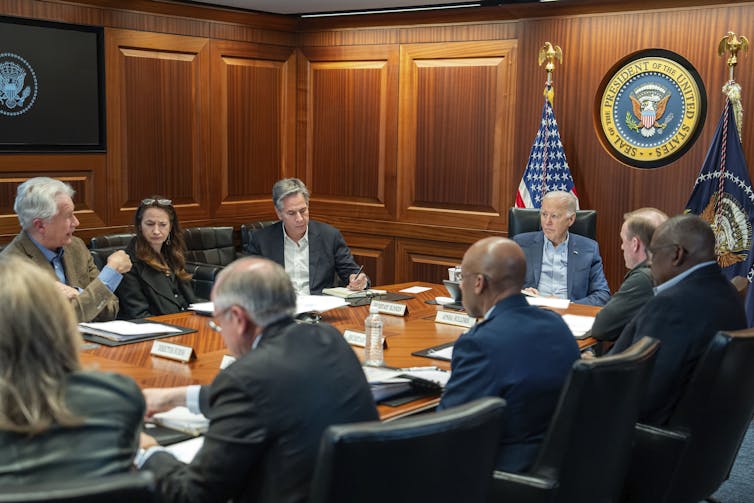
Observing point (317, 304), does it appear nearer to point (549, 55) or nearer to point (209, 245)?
point (209, 245)

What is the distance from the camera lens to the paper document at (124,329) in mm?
3518

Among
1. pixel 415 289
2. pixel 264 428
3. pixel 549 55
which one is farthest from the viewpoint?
pixel 549 55

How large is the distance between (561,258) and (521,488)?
2.78 meters

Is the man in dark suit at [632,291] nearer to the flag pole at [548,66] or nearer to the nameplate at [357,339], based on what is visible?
the nameplate at [357,339]

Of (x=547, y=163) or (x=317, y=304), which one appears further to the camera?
(x=547, y=163)

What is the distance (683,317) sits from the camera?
10.0ft

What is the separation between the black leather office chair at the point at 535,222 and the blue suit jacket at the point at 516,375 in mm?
2871

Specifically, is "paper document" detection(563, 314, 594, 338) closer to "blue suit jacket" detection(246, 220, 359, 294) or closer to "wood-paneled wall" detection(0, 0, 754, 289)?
"blue suit jacket" detection(246, 220, 359, 294)

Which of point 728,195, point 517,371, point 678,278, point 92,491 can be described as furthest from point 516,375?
point 728,195

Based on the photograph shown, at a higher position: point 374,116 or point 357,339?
point 374,116

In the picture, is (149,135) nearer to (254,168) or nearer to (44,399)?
(254,168)

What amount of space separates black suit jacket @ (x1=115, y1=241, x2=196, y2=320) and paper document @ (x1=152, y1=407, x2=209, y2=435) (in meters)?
1.88

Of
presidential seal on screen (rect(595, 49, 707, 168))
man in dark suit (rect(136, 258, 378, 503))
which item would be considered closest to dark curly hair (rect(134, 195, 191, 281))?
man in dark suit (rect(136, 258, 378, 503))

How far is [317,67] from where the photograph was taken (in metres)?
7.52
